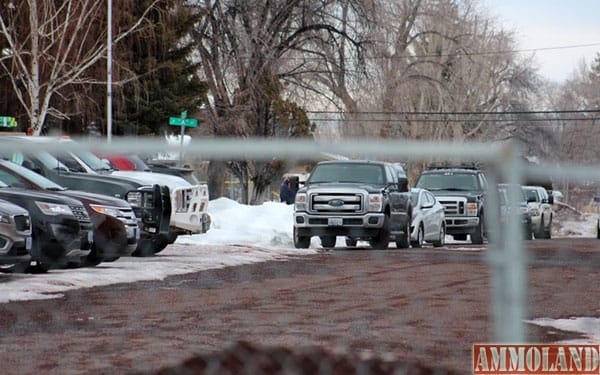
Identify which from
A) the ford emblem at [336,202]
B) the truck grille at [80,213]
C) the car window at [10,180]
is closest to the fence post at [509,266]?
the truck grille at [80,213]

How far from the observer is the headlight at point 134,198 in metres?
19.0

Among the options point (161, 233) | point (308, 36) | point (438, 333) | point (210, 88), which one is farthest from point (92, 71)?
point (438, 333)

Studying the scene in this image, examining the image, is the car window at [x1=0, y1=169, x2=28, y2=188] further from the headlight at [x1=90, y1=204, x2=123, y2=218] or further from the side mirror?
the side mirror

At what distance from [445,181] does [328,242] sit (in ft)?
29.7

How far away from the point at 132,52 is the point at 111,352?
1498 inches

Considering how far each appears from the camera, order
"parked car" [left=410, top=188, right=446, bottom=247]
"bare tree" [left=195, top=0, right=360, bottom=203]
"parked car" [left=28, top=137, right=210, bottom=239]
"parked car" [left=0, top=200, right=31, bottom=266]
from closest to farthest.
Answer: "parked car" [left=0, top=200, right=31, bottom=266] → "parked car" [left=28, top=137, right=210, bottom=239] → "parked car" [left=410, top=188, right=446, bottom=247] → "bare tree" [left=195, top=0, right=360, bottom=203]

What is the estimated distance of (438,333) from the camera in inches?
331

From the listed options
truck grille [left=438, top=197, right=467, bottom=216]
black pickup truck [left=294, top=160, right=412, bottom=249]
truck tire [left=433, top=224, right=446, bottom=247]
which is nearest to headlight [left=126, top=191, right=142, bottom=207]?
black pickup truck [left=294, top=160, right=412, bottom=249]

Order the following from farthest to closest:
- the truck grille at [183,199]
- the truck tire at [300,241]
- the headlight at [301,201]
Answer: the headlight at [301,201] → the truck tire at [300,241] → the truck grille at [183,199]

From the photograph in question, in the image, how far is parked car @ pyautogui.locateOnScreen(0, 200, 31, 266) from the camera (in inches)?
525

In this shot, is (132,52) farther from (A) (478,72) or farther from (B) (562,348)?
(B) (562,348)

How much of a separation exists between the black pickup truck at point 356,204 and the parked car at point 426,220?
37.8 inches

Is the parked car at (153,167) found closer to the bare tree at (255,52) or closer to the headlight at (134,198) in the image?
the headlight at (134,198)

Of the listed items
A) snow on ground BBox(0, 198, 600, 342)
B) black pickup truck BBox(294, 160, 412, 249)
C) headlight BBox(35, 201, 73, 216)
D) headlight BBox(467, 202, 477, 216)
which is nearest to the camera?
snow on ground BBox(0, 198, 600, 342)
